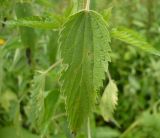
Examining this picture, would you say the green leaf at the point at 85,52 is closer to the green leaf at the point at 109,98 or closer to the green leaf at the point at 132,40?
the green leaf at the point at 132,40

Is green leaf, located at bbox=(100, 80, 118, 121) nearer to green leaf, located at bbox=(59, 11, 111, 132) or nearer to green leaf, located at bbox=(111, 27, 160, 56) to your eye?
green leaf, located at bbox=(111, 27, 160, 56)

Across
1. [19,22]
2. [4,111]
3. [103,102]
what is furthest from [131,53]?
[19,22]

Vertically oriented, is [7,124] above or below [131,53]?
below

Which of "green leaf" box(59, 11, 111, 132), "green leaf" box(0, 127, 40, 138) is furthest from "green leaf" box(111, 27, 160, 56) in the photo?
"green leaf" box(0, 127, 40, 138)

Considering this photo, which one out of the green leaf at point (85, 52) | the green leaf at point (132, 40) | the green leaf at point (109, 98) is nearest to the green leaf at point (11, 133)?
the green leaf at point (109, 98)

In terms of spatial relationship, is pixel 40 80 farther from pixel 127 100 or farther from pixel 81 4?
pixel 127 100

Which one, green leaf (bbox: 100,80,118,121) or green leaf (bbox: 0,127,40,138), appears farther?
green leaf (bbox: 0,127,40,138)

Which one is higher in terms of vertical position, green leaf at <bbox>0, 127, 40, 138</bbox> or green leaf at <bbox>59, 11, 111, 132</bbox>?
green leaf at <bbox>59, 11, 111, 132</bbox>

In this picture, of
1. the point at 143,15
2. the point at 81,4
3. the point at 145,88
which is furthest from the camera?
the point at 143,15
